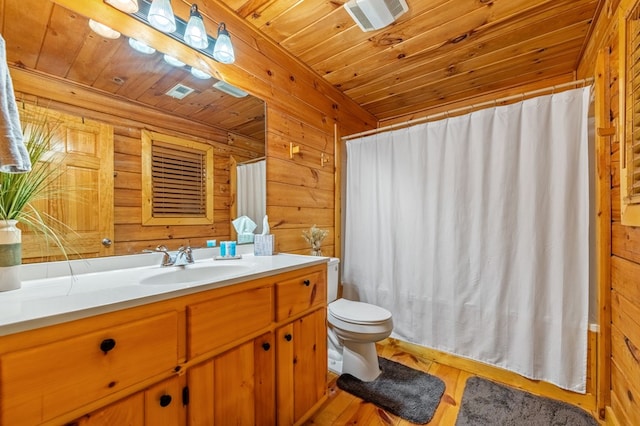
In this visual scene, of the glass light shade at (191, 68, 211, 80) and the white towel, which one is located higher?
the glass light shade at (191, 68, 211, 80)

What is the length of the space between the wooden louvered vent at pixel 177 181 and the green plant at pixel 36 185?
1.12ft

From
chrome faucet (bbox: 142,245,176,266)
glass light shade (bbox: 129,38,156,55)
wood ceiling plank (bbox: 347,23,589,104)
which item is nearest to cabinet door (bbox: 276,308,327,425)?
chrome faucet (bbox: 142,245,176,266)

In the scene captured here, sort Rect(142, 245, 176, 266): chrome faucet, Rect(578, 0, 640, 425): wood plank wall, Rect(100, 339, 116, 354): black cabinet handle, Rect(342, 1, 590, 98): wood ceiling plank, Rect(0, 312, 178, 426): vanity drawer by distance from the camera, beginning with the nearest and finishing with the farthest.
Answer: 1. Rect(0, 312, 178, 426): vanity drawer
2. Rect(100, 339, 116, 354): black cabinet handle
3. Rect(578, 0, 640, 425): wood plank wall
4. Rect(142, 245, 176, 266): chrome faucet
5. Rect(342, 1, 590, 98): wood ceiling plank

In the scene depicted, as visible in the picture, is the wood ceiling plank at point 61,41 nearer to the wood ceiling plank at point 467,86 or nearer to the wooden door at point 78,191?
the wooden door at point 78,191

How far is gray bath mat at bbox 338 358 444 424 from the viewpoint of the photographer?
150 cm

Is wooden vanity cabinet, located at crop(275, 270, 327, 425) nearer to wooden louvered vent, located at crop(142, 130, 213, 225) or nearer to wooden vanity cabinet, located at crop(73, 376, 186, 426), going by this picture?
wooden vanity cabinet, located at crop(73, 376, 186, 426)

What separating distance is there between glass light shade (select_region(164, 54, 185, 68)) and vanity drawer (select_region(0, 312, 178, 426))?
1213mm

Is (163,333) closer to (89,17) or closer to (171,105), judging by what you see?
(171,105)

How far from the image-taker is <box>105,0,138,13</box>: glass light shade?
3.75 feet

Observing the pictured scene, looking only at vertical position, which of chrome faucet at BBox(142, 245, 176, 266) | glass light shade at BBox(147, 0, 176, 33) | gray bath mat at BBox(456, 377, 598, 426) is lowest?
gray bath mat at BBox(456, 377, 598, 426)

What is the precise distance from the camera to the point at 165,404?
82 cm

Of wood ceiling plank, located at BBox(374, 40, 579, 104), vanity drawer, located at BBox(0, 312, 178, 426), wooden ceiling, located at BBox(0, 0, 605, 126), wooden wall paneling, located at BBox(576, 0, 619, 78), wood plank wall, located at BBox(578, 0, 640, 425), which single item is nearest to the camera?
vanity drawer, located at BBox(0, 312, 178, 426)

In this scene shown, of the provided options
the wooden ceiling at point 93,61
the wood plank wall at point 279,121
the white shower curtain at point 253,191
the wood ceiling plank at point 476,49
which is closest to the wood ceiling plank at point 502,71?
the wood ceiling plank at point 476,49

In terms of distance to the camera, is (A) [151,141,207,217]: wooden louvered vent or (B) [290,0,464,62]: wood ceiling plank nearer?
(A) [151,141,207,217]: wooden louvered vent
